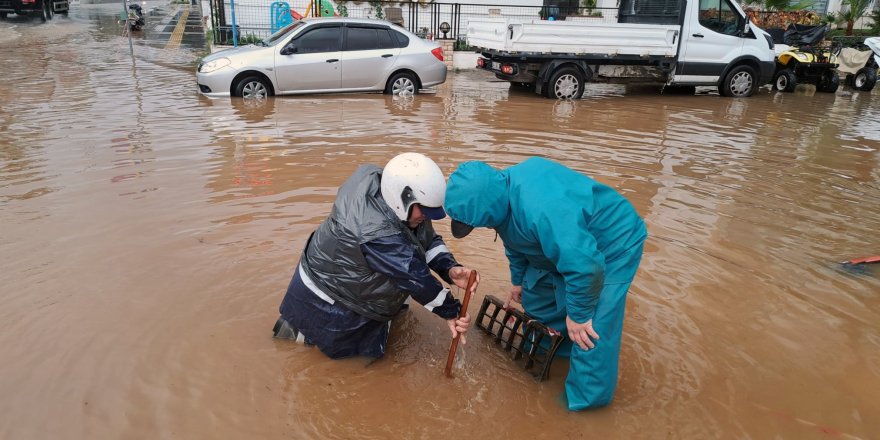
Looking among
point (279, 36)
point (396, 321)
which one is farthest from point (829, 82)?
point (396, 321)

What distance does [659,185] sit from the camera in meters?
6.97

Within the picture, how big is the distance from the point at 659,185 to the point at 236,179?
462 centimetres

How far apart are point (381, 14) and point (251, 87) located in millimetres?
8692

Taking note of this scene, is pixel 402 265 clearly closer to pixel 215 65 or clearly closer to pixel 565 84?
pixel 215 65

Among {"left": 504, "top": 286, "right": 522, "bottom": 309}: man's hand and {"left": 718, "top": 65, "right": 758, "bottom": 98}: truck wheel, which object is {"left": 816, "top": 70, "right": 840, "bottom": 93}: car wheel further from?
{"left": 504, "top": 286, "right": 522, "bottom": 309}: man's hand

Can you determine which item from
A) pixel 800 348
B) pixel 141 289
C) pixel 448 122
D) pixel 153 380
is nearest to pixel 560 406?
pixel 800 348

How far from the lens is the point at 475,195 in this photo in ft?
9.08

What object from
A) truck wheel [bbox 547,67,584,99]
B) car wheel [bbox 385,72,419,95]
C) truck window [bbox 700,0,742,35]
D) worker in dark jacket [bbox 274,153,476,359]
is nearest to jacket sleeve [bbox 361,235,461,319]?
worker in dark jacket [bbox 274,153,476,359]

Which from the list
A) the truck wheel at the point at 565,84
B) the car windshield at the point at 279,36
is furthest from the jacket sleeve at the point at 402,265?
the truck wheel at the point at 565,84

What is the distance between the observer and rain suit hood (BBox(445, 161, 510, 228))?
109 inches

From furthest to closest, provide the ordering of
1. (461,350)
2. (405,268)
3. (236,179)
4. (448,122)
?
(448,122) < (236,179) < (461,350) < (405,268)

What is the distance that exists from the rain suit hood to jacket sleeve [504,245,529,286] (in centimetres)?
70

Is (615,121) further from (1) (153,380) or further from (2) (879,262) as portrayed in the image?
(1) (153,380)

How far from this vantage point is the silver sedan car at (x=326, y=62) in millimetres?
11172
